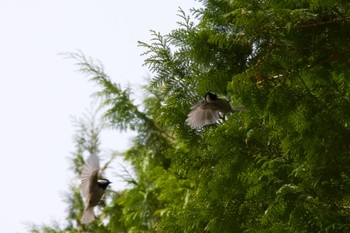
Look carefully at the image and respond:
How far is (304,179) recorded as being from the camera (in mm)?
2467

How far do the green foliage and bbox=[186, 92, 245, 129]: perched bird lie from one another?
38mm

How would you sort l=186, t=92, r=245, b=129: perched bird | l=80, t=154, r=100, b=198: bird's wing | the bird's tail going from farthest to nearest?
the bird's tail < l=80, t=154, r=100, b=198: bird's wing < l=186, t=92, r=245, b=129: perched bird

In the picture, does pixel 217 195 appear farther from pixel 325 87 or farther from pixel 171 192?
pixel 171 192

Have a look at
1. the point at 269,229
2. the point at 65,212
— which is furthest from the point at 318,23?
the point at 65,212

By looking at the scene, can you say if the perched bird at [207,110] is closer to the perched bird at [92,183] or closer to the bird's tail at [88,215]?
the perched bird at [92,183]

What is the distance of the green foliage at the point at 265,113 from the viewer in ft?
7.88

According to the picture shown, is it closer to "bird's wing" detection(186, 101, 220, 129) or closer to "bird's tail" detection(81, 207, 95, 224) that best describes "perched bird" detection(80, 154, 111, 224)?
"bird's tail" detection(81, 207, 95, 224)

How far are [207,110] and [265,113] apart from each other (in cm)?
43

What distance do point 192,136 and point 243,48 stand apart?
47 centimetres

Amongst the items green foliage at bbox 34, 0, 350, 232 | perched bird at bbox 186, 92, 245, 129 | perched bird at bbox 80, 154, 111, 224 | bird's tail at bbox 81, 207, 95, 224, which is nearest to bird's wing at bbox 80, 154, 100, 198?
perched bird at bbox 80, 154, 111, 224

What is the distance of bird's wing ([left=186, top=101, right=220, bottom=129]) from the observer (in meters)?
2.87

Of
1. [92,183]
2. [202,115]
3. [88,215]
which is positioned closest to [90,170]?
[92,183]

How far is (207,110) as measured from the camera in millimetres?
2893

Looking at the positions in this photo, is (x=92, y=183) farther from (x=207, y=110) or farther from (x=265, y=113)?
(x=265, y=113)
